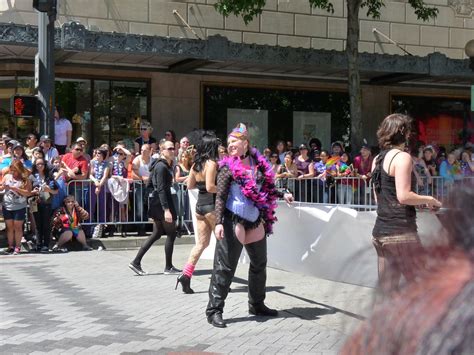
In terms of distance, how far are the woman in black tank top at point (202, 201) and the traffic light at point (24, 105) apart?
19.0 ft

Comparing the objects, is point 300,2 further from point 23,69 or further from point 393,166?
point 393,166

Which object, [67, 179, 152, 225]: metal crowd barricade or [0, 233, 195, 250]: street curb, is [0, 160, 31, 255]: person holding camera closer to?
[0, 233, 195, 250]: street curb

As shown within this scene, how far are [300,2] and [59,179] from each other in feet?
33.7

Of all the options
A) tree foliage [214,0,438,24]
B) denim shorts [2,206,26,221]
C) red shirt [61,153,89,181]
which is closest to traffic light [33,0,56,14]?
red shirt [61,153,89,181]

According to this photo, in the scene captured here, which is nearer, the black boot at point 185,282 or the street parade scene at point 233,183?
the street parade scene at point 233,183

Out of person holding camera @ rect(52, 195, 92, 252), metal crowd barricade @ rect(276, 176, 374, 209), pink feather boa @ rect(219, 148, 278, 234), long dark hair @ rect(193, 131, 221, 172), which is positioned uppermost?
long dark hair @ rect(193, 131, 221, 172)

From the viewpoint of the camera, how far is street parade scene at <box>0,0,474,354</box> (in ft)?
4.99

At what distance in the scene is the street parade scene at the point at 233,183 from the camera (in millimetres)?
1522

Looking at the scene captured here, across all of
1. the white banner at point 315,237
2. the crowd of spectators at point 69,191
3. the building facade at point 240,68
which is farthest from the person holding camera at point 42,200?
the building facade at point 240,68

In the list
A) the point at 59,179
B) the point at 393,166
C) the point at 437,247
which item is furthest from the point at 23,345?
the point at 59,179

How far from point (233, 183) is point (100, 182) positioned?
6.98 m

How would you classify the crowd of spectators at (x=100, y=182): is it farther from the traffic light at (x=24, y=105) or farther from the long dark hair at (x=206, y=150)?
the long dark hair at (x=206, y=150)

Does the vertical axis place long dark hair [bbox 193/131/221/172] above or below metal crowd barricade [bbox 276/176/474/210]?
above

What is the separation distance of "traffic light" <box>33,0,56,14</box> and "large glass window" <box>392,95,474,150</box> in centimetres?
1233
